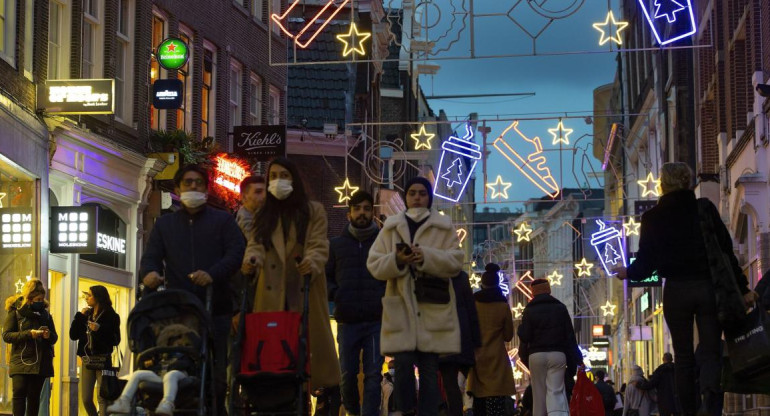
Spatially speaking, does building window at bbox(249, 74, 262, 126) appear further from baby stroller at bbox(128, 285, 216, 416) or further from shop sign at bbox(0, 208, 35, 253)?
baby stroller at bbox(128, 285, 216, 416)

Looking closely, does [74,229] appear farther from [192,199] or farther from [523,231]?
[523,231]

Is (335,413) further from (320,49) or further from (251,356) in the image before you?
(320,49)

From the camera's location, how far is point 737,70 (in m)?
29.5

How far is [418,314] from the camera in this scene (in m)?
11.9

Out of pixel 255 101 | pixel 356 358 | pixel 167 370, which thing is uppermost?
pixel 255 101

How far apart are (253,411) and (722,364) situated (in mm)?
3489

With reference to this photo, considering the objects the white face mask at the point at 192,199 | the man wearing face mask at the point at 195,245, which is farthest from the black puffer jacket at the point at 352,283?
the white face mask at the point at 192,199

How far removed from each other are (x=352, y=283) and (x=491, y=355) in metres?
3.39

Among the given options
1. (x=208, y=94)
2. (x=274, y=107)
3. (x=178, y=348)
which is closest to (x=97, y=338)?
(x=178, y=348)

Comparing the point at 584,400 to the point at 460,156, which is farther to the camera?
the point at 460,156

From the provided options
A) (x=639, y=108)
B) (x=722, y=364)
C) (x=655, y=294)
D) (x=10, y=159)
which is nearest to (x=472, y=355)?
(x=722, y=364)

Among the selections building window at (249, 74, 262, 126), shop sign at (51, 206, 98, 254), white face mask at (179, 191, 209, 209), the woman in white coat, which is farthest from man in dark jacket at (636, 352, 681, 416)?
white face mask at (179, 191, 209, 209)

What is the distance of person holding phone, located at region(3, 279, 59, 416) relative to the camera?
1752cm

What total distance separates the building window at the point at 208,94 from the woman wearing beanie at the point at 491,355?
1613cm
